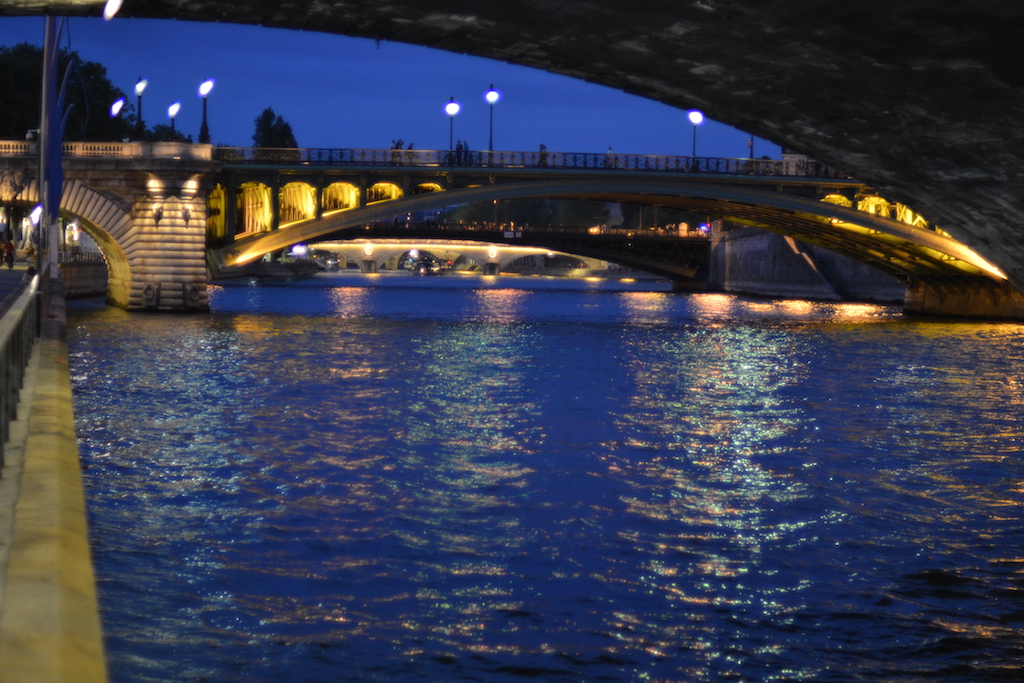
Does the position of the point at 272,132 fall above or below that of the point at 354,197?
above

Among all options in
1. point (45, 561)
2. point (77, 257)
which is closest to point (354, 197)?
point (77, 257)

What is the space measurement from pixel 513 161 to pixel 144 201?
54.8 ft

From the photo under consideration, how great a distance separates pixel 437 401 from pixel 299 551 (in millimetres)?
11266

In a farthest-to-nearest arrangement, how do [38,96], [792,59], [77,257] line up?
[38,96]
[77,257]
[792,59]

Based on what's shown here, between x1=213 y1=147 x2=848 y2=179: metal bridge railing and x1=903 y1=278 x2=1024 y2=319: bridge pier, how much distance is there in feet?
33.8

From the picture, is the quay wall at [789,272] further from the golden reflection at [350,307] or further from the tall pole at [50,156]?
the tall pole at [50,156]

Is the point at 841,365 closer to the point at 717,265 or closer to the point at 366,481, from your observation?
the point at 366,481

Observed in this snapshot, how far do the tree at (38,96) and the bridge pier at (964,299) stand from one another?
4742cm

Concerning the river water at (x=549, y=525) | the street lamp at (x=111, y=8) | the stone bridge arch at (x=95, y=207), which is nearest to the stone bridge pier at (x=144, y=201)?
the stone bridge arch at (x=95, y=207)

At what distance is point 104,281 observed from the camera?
2648 inches

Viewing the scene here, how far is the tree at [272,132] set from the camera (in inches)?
4486

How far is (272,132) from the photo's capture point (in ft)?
381

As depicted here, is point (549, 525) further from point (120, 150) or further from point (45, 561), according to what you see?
point (120, 150)

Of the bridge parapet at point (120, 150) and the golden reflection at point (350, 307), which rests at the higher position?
the bridge parapet at point (120, 150)
